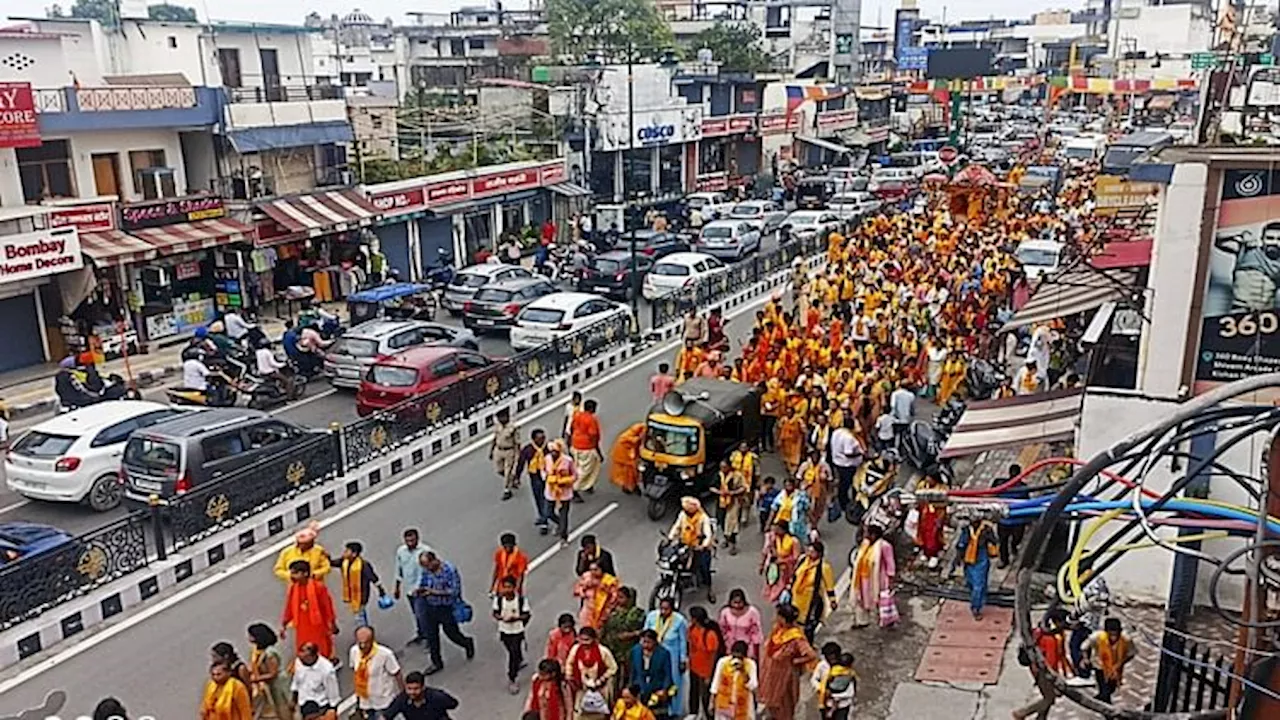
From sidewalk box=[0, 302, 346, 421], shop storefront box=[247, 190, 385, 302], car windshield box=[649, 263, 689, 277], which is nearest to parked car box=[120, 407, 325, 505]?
sidewalk box=[0, 302, 346, 421]

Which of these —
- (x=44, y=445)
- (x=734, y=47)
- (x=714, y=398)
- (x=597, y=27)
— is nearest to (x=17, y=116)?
(x=44, y=445)

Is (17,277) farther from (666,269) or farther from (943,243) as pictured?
(943,243)

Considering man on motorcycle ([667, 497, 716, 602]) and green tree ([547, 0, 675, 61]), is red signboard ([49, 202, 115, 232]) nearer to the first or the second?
man on motorcycle ([667, 497, 716, 602])

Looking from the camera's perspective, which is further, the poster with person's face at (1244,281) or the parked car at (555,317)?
the parked car at (555,317)

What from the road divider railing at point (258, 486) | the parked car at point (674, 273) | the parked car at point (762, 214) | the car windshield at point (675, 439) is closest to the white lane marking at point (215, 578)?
the road divider railing at point (258, 486)

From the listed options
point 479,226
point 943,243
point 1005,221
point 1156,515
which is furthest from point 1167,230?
point 479,226

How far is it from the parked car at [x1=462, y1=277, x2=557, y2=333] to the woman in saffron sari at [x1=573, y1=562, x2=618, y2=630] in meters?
14.1

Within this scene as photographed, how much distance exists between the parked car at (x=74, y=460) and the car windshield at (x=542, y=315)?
27.6ft

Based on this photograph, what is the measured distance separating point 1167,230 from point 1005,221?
2237 centimetres

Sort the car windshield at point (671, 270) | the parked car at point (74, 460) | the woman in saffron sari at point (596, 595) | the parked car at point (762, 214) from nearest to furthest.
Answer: the woman in saffron sari at point (596, 595) < the parked car at point (74, 460) < the car windshield at point (671, 270) < the parked car at point (762, 214)

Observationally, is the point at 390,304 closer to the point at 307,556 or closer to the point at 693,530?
the point at 693,530

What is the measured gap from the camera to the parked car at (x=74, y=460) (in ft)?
45.1

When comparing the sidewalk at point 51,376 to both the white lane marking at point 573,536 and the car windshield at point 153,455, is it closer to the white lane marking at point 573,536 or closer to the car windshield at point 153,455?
the car windshield at point 153,455

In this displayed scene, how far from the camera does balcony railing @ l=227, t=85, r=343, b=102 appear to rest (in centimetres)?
2634
